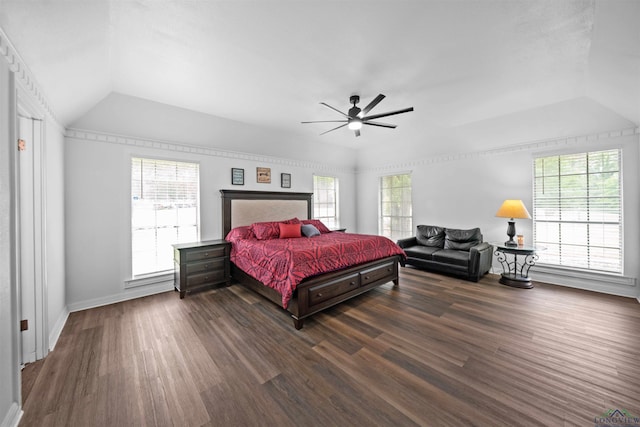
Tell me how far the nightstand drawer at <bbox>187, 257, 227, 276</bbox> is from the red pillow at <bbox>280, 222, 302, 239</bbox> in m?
1.09

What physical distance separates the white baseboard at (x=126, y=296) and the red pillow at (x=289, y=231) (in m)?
2.01

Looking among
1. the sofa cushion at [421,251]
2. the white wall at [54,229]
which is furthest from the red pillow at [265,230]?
the sofa cushion at [421,251]

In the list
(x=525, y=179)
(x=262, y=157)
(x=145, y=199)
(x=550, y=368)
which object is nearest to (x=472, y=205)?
(x=525, y=179)

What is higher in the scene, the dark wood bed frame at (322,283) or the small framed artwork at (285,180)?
the small framed artwork at (285,180)

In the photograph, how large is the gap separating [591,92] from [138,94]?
6.25m

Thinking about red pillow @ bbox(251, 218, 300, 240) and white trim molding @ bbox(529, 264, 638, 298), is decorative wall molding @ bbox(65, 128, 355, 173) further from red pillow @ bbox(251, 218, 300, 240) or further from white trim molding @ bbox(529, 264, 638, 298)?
white trim molding @ bbox(529, 264, 638, 298)

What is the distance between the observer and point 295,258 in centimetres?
284

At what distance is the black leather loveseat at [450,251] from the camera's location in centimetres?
428

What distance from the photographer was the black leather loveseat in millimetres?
4277

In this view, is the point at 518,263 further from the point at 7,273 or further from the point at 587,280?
the point at 7,273

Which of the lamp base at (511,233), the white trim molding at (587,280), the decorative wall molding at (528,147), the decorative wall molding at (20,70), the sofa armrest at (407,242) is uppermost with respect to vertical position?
the decorative wall molding at (528,147)

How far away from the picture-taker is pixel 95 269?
3371mm

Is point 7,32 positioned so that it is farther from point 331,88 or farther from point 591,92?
point 591,92

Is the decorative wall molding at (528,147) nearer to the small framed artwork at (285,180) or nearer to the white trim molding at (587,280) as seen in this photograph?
the white trim molding at (587,280)
